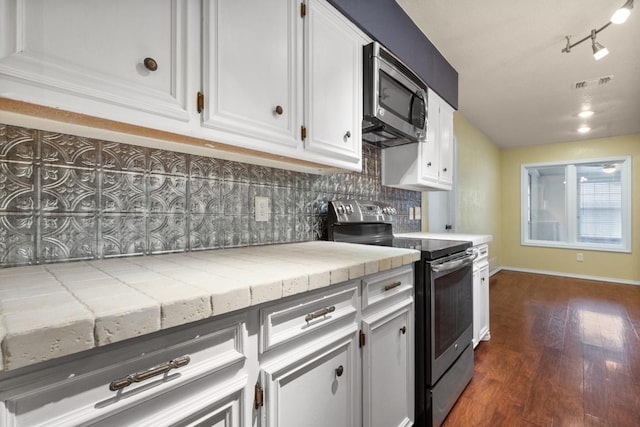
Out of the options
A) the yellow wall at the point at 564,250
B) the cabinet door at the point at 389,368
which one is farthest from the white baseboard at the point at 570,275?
the cabinet door at the point at 389,368

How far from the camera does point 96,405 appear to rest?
499 millimetres

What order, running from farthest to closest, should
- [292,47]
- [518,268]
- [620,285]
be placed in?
[518,268] < [620,285] < [292,47]

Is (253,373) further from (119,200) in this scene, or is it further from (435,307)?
(435,307)

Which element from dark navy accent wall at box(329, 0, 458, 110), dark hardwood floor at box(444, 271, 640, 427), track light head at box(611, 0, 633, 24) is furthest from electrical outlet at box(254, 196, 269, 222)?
track light head at box(611, 0, 633, 24)

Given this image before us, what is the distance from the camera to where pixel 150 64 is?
0.81 meters

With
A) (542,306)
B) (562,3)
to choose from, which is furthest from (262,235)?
(542,306)

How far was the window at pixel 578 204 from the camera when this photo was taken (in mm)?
4746

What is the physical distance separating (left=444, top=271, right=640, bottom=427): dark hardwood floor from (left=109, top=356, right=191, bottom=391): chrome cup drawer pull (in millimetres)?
1570

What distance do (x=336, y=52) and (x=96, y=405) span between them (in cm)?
150

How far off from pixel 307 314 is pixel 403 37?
1823 mm

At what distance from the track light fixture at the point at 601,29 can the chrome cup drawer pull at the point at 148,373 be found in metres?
2.63

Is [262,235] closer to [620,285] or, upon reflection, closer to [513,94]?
[513,94]

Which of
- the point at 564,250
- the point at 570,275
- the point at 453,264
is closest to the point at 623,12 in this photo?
the point at 453,264

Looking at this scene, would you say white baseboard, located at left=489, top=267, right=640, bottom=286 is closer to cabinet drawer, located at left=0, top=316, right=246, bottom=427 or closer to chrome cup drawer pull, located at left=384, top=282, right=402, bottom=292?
chrome cup drawer pull, located at left=384, top=282, right=402, bottom=292
